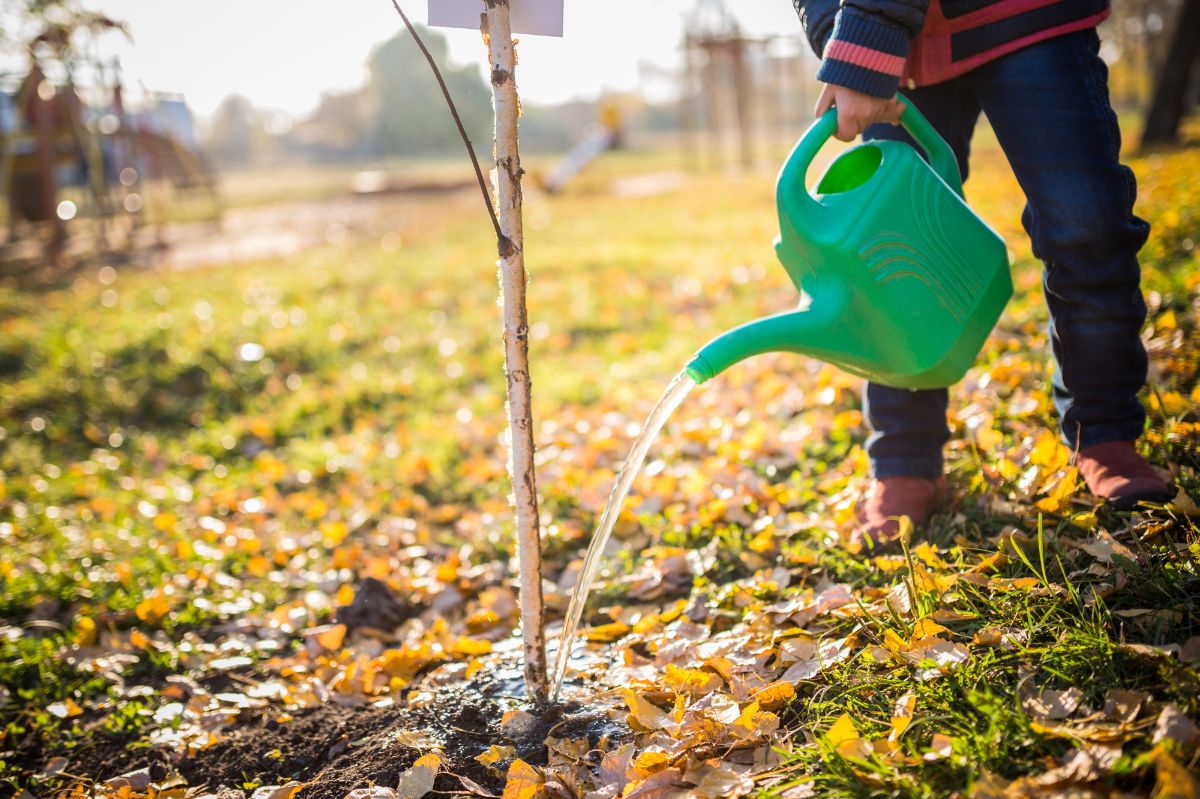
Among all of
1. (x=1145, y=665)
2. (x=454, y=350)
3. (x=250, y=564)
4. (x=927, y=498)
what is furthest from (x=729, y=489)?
(x=454, y=350)

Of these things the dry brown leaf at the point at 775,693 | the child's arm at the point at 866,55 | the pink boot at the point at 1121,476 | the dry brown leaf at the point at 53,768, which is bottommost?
the dry brown leaf at the point at 53,768

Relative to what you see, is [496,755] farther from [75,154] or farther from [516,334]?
[75,154]

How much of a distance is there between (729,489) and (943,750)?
1.30 m

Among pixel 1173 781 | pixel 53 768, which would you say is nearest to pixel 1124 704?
pixel 1173 781

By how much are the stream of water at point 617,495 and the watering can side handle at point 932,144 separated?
2.35ft

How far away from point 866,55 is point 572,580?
1.45 metres

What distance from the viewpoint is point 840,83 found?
1542mm

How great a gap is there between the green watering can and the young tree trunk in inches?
14.8

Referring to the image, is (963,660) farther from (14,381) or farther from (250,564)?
(14,381)

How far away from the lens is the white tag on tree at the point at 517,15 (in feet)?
4.65

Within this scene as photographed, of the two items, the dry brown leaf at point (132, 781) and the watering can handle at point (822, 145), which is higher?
the watering can handle at point (822, 145)

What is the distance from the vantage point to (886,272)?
1477mm

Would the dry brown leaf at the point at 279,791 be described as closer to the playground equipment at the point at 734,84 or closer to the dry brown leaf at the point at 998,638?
the dry brown leaf at the point at 998,638

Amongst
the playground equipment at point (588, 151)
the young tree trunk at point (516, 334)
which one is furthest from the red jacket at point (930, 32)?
the playground equipment at point (588, 151)
